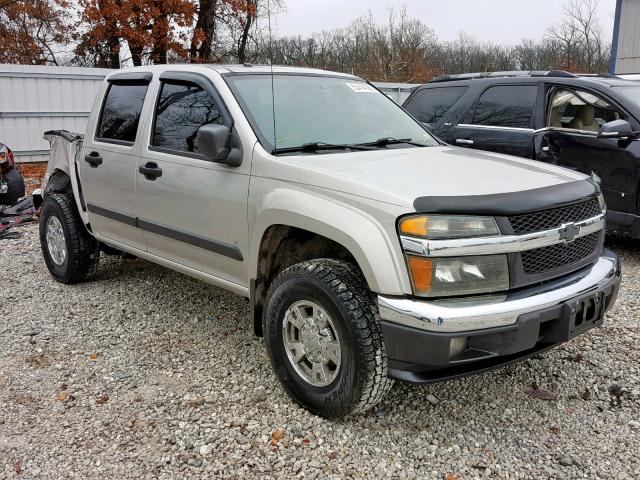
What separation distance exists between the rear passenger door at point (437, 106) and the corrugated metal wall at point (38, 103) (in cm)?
535

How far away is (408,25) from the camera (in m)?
33.0

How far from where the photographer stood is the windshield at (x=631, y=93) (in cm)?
591

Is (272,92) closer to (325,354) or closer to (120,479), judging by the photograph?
(325,354)

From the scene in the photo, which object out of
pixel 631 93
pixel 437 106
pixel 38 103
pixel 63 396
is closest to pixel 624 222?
pixel 631 93

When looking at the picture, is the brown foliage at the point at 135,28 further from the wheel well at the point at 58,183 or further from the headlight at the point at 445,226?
the headlight at the point at 445,226

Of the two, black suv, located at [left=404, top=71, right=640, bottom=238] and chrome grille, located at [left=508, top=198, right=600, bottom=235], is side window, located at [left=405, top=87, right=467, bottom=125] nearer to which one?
black suv, located at [left=404, top=71, right=640, bottom=238]

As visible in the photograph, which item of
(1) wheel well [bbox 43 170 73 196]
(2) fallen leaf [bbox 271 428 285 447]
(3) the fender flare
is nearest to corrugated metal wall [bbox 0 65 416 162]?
(3) the fender flare

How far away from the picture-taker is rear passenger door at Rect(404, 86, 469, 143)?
6.86 m

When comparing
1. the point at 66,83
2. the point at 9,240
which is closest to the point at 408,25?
the point at 66,83

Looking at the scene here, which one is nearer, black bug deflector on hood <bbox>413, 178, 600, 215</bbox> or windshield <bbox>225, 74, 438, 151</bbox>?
black bug deflector on hood <bbox>413, 178, 600, 215</bbox>

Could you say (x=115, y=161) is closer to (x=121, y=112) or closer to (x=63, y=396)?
(x=121, y=112)

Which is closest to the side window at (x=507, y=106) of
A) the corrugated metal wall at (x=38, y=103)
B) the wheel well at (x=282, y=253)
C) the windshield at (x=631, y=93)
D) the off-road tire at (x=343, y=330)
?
the windshield at (x=631, y=93)

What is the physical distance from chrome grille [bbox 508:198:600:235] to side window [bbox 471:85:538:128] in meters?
3.39

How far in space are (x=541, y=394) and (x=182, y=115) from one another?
2805 millimetres
